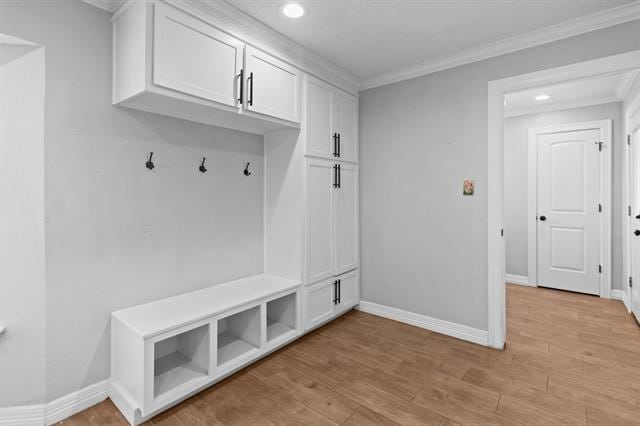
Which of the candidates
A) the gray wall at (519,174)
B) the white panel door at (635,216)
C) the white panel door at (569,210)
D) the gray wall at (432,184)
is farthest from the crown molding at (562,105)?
the gray wall at (432,184)

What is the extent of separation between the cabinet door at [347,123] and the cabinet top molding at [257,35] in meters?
0.15

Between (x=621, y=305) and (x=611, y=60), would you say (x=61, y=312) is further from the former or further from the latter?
(x=621, y=305)

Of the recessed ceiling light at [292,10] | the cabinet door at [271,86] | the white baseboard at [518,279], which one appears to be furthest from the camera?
the white baseboard at [518,279]

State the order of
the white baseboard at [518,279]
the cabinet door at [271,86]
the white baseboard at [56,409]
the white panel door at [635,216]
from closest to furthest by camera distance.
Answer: the white baseboard at [56,409] → the cabinet door at [271,86] → the white panel door at [635,216] → the white baseboard at [518,279]

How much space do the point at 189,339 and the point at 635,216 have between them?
170 inches

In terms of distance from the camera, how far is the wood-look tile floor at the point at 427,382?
187 centimetres

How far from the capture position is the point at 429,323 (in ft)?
10.2

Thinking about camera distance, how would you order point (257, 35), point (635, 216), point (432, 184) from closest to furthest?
point (257, 35), point (432, 184), point (635, 216)

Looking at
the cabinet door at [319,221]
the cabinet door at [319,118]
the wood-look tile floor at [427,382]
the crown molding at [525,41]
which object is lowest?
the wood-look tile floor at [427,382]

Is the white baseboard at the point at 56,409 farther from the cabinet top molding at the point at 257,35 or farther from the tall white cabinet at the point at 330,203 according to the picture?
the cabinet top molding at the point at 257,35

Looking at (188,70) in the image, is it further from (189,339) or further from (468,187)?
(468,187)

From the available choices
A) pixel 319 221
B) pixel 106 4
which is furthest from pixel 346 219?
pixel 106 4

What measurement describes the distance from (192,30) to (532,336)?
365 cm

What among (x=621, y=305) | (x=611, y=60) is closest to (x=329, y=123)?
(x=611, y=60)
